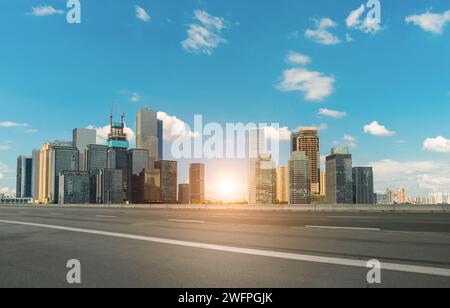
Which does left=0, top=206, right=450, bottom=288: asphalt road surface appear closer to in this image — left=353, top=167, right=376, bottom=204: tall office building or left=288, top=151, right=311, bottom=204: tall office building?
left=353, top=167, right=376, bottom=204: tall office building

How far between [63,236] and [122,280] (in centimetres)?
792

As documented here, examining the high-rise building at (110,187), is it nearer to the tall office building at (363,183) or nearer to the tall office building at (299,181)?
the tall office building at (299,181)

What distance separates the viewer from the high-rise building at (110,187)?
7549 inches

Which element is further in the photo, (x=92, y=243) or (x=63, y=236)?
(x=63, y=236)

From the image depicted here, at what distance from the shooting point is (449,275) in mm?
6488

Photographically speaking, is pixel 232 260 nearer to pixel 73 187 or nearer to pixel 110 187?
pixel 110 187

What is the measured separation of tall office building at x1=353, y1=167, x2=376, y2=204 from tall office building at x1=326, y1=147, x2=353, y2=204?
592 centimetres

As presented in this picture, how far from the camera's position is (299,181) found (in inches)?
6914

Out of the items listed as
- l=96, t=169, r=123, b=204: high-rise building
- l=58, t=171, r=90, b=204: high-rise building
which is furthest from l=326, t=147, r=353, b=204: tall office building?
l=58, t=171, r=90, b=204: high-rise building

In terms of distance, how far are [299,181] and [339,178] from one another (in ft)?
165

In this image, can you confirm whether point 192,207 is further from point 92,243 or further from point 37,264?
point 37,264

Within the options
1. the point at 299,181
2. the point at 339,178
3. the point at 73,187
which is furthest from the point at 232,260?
the point at 73,187
